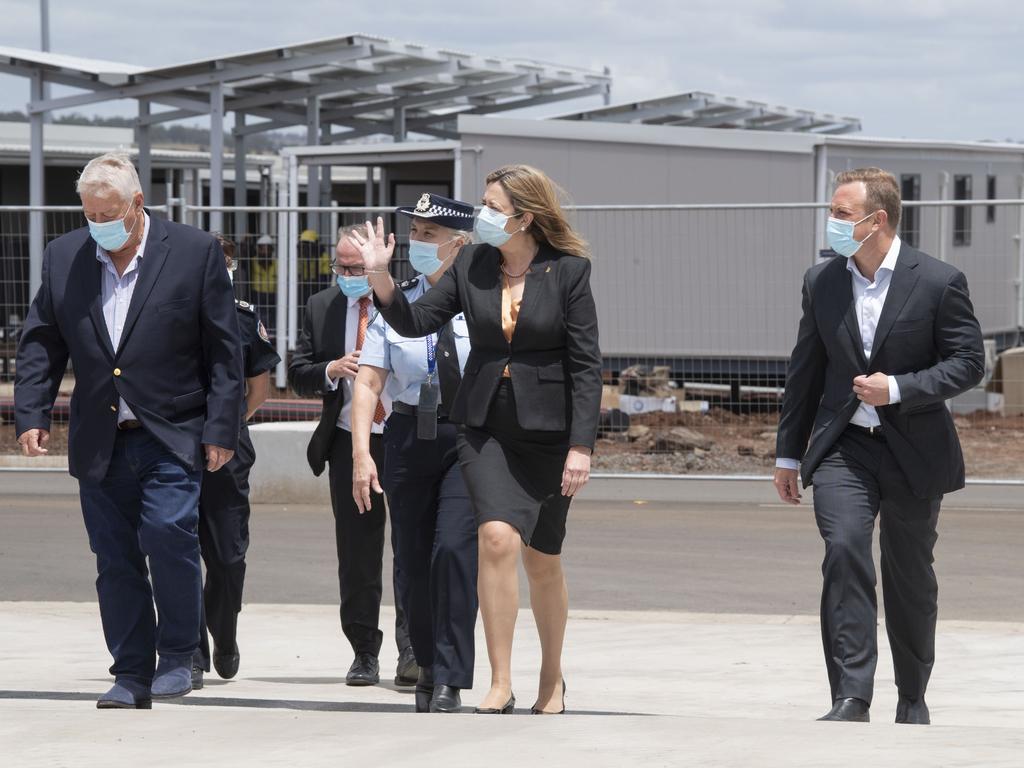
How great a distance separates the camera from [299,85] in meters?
23.0

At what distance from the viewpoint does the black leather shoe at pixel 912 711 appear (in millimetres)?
5496

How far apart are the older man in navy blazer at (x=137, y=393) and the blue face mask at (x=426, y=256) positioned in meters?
0.71

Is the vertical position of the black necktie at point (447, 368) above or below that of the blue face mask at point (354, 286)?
below

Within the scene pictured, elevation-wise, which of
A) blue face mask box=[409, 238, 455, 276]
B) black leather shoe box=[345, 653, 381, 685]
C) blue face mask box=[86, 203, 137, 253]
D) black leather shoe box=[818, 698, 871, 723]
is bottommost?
black leather shoe box=[345, 653, 381, 685]

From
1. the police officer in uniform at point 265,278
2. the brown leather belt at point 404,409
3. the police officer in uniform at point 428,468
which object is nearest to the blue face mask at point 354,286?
the police officer in uniform at point 428,468

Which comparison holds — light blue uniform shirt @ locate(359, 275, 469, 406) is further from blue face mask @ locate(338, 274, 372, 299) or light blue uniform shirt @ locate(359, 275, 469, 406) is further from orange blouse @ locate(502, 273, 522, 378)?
blue face mask @ locate(338, 274, 372, 299)

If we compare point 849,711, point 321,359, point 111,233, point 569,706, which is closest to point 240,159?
point 321,359

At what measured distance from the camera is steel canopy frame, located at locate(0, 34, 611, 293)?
803 inches

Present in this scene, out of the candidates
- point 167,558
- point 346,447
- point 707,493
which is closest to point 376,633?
point 346,447

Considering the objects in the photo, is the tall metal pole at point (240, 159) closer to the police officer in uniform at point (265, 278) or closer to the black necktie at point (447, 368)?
the police officer in uniform at point (265, 278)

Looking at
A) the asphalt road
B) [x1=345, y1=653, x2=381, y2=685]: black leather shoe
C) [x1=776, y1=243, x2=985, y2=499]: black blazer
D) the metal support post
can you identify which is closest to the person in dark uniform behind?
[x1=345, y1=653, x2=381, y2=685]: black leather shoe

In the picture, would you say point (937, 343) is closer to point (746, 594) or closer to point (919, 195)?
point (746, 594)

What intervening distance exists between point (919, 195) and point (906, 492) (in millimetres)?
13600

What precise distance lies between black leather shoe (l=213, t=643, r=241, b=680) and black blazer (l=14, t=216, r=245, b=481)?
3.84ft
